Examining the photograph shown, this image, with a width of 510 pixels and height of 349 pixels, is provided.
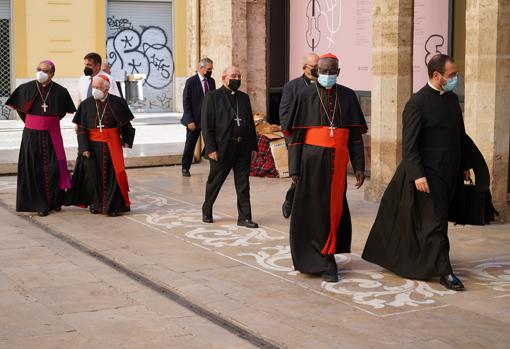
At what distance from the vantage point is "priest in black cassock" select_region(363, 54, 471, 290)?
7.35 meters

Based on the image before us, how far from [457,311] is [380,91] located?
16.4 feet

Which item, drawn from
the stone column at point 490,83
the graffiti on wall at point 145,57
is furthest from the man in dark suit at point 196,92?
the graffiti on wall at point 145,57

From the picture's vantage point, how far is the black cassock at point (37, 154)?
10.9 meters

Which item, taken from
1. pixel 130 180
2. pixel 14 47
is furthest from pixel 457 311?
pixel 14 47

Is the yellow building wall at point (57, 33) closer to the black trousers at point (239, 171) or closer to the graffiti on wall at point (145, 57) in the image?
the graffiti on wall at point (145, 57)

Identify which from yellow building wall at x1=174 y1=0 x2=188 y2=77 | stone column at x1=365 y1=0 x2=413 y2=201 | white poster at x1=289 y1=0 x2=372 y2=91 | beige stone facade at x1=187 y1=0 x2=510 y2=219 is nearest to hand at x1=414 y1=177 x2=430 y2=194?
beige stone facade at x1=187 y1=0 x2=510 y2=219

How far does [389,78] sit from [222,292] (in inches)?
188

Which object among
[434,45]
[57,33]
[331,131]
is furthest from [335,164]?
[57,33]

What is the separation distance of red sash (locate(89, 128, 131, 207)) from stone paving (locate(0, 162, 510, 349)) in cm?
43

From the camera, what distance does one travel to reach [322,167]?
304 inches

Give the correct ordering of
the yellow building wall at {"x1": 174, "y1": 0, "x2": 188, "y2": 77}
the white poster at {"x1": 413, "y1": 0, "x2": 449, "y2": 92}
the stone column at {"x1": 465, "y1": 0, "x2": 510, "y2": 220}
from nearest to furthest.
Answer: the stone column at {"x1": 465, "y1": 0, "x2": 510, "y2": 220} < the white poster at {"x1": 413, "y1": 0, "x2": 449, "y2": 92} < the yellow building wall at {"x1": 174, "y1": 0, "x2": 188, "y2": 77}

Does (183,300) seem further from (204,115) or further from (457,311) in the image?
(204,115)

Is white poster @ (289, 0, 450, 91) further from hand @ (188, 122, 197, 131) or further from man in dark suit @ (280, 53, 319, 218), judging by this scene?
man in dark suit @ (280, 53, 319, 218)

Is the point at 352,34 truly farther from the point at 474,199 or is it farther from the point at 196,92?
the point at 474,199
